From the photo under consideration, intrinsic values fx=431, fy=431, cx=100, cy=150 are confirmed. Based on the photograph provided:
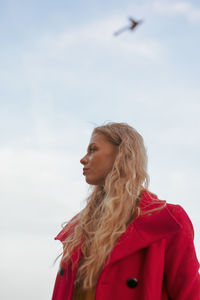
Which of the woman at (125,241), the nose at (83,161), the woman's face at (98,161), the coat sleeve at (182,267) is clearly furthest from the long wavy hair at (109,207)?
the coat sleeve at (182,267)

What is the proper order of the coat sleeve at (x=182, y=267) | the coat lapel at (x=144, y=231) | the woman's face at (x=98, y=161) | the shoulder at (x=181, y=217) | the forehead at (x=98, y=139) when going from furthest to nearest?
the forehead at (x=98, y=139) < the woman's face at (x=98, y=161) < the shoulder at (x=181, y=217) < the coat lapel at (x=144, y=231) < the coat sleeve at (x=182, y=267)

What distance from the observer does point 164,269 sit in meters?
4.95

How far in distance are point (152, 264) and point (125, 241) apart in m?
0.41

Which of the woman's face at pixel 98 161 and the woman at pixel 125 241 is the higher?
the woman's face at pixel 98 161

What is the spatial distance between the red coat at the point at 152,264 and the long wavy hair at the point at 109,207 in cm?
12

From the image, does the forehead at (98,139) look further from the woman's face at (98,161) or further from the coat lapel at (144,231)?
the coat lapel at (144,231)

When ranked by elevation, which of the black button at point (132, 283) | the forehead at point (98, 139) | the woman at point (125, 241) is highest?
the forehead at point (98, 139)

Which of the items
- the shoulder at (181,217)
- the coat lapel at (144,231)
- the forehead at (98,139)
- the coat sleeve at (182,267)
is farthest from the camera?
the forehead at (98,139)

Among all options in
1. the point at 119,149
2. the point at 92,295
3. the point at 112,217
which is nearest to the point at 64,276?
the point at 92,295

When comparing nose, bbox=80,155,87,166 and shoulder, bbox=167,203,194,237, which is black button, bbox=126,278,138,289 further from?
nose, bbox=80,155,87,166

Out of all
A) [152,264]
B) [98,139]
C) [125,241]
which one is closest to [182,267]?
[152,264]

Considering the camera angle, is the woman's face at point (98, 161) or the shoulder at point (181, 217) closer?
the shoulder at point (181, 217)

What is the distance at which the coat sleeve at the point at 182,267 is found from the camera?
4.73m

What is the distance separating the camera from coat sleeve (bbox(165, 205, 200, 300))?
4.73m
